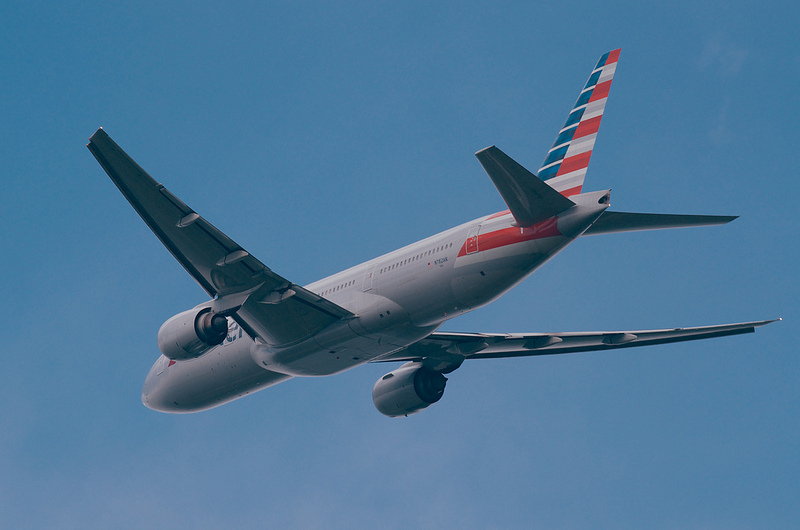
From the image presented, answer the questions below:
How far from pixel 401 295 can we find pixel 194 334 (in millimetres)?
6232

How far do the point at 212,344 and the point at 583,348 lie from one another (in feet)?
42.6

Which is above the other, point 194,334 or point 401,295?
point 401,295

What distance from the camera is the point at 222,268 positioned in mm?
26969

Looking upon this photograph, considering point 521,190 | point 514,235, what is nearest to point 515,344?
point 514,235

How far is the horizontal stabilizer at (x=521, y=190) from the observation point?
74.0 feet

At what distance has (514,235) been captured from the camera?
25.3 meters

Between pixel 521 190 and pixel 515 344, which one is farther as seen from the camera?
pixel 515 344

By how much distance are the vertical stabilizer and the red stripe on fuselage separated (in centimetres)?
156

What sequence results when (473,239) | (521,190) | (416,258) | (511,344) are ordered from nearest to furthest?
(521,190) → (473,239) → (416,258) → (511,344)

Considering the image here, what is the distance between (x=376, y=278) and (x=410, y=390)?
7.12 meters

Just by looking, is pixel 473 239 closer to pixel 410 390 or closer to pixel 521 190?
pixel 521 190

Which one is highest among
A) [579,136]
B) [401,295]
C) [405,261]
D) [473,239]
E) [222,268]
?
[579,136]

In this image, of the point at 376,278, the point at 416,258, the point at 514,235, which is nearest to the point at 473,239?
the point at 514,235

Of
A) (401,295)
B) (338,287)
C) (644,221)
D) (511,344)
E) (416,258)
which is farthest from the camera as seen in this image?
(511,344)
